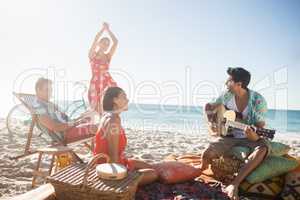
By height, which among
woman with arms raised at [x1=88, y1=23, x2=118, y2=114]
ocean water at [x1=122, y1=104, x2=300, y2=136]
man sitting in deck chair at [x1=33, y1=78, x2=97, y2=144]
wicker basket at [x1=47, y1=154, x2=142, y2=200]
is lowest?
ocean water at [x1=122, y1=104, x2=300, y2=136]

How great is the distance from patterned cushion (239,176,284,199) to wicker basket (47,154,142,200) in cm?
145

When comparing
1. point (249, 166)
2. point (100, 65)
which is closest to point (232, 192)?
point (249, 166)

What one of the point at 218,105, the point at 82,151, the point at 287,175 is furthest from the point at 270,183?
the point at 82,151

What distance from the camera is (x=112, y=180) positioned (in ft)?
9.71

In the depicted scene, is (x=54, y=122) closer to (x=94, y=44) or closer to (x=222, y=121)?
(x=94, y=44)

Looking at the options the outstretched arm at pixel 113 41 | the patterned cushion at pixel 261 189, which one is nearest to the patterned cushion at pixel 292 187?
the patterned cushion at pixel 261 189

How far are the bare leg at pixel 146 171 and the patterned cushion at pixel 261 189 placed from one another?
103cm

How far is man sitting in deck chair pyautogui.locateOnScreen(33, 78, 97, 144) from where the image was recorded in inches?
194

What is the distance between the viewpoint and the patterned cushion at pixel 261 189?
12.6 feet

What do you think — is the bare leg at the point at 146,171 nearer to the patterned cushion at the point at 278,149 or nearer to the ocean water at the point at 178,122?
the patterned cushion at the point at 278,149

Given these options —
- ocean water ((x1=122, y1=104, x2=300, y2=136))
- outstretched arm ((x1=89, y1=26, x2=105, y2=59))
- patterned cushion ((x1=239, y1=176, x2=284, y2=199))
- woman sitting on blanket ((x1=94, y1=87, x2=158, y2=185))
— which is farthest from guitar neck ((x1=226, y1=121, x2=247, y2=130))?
ocean water ((x1=122, y1=104, x2=300, y2=136))

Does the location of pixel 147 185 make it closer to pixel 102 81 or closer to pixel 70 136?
pixel 70 136

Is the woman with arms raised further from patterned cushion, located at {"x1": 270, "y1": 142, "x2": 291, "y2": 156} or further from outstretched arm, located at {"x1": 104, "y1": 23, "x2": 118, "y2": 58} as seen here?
patterned cushion, located at {"x1": 270, "y1": 142, "x2": 291, "y2": 156}

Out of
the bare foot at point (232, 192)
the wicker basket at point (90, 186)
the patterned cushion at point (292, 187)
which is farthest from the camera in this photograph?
the patterned cushion at point (292, 187)
